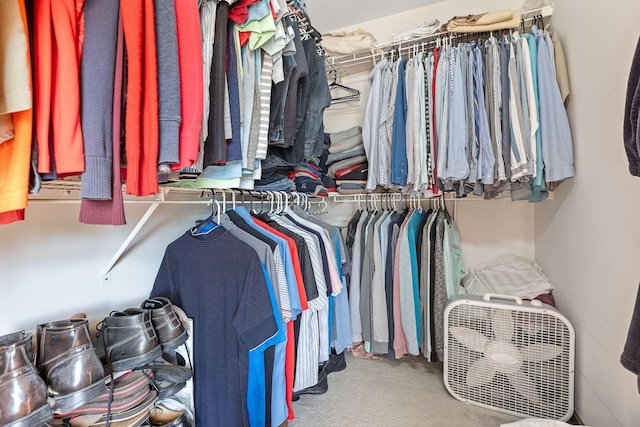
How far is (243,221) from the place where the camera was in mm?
1303

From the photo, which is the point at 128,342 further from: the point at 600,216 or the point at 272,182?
the point at 600,216

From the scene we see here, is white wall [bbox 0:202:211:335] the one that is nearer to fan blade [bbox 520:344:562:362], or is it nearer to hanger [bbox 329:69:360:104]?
hanger [bbox 329:69:360:104]

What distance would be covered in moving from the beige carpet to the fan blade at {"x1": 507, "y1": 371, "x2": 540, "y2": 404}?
143mm

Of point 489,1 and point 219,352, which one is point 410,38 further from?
point 219,352

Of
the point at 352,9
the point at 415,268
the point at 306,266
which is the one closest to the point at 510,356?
the point at 415,268

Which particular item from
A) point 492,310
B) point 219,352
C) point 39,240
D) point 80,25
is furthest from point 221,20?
point 492,310

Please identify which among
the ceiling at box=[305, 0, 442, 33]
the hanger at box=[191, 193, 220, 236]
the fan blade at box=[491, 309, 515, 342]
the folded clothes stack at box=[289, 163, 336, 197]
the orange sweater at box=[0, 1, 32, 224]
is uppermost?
the ceiling at box=[305, 0, 442, 33]

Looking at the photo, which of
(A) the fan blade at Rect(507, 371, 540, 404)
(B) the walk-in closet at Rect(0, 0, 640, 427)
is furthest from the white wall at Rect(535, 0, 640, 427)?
(A) the fan blade at Rect(507, 371, 540, 404)

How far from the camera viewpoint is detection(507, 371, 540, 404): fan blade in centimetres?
146

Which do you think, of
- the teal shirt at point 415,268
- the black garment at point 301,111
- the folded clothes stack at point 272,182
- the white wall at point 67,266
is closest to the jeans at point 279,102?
the black garment at point 301,111

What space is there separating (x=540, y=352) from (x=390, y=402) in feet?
2.55

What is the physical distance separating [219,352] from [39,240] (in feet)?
2.35

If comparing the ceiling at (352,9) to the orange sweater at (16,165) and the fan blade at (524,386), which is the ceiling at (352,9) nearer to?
the orange sweater at (16,165)

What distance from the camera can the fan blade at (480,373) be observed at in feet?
5.09
